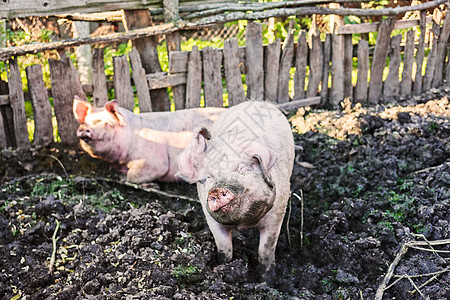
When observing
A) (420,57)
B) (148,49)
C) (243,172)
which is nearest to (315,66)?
(420,57)

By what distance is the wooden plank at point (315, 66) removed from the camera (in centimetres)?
621

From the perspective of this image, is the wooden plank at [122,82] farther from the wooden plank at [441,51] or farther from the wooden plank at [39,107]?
the wooden plank at [441,51]

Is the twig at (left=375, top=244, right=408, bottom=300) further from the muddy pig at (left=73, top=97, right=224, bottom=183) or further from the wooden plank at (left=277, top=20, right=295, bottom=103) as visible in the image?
the wooden plank at (left=277, top=20, right=295, bottom=103)

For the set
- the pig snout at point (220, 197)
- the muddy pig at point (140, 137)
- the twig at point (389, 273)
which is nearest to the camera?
the pig snout at point (220, 197)

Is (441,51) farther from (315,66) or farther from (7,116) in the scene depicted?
(7,116)

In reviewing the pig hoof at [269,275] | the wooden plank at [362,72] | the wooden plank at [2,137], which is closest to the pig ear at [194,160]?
the pig hoof at [269,275]

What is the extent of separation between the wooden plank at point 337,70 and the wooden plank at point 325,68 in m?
0.06

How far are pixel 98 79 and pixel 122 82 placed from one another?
0.80 feet

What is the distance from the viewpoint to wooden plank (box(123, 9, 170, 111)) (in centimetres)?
532

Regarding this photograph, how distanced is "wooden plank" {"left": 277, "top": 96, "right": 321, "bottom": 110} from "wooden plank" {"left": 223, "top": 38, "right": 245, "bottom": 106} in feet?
1.79

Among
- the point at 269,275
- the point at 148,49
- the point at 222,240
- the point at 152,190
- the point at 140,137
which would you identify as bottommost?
the point at 269,275

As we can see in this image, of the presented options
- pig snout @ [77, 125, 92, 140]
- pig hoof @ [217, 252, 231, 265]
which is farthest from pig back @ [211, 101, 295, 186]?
pig snout @ [77, 125, 92, 140]

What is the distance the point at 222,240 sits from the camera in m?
3.38

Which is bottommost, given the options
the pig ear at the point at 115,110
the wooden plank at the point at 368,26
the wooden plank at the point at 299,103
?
the wooden plank at the point at 299,103
